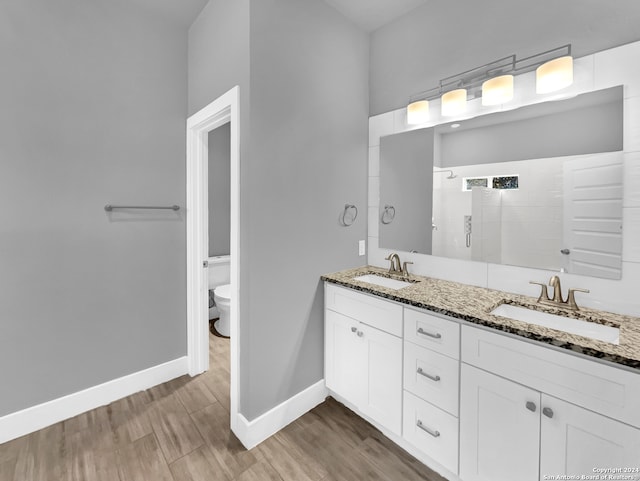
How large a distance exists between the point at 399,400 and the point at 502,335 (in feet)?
2.30

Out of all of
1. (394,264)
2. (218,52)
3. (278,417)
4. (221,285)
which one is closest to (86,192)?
(218,52)

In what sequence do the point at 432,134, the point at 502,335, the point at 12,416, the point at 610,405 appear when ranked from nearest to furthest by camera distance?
1. the point at 610,405
2. the point at 502,335
3. the point at 12,416
4. the point at 432,134

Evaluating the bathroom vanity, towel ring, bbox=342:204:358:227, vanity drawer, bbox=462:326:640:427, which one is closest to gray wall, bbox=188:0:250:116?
towel ring, bbox=342:204:358:227

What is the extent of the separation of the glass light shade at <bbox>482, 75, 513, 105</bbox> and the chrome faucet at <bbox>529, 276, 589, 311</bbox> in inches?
38.0

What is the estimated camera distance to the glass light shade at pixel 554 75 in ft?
4.57

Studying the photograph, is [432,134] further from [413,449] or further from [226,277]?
[226,277]

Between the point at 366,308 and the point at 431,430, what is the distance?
26.5 inches

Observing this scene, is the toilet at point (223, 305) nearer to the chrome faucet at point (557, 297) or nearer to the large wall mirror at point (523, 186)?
the large wall mirror at point (523, 186)

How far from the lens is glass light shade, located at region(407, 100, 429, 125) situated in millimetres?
1949

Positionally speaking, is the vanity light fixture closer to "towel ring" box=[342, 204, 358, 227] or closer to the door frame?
"towel ring" box=[342, 204, 358, 227]

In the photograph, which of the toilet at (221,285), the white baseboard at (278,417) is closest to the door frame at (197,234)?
the toilet at (221,285)

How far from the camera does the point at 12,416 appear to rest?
5.65 feet

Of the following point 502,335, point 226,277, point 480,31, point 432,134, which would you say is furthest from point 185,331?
point 480,31

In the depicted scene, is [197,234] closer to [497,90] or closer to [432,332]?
[432,332]
